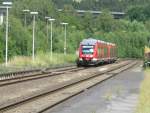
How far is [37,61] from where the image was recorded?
66312mm

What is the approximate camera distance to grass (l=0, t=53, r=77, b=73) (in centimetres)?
5638

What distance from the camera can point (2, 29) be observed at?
72.1 metres

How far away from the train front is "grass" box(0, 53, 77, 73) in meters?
3.24

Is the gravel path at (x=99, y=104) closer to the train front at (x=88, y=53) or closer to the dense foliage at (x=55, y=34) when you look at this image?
the dense foliage at (x=55, y=34)

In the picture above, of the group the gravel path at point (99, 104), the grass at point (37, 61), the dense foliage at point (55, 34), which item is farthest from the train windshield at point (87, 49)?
the gravel path at point (99, 104)

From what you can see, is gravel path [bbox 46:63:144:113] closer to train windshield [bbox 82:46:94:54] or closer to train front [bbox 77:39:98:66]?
train front [bbox 77:39:98:66]

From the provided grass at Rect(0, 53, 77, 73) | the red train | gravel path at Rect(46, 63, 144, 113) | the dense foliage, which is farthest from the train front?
gravel path at Rect(46, 63, 144, 113)

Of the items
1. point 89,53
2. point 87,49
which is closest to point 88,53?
point 89,53

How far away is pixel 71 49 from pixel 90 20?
97.9m

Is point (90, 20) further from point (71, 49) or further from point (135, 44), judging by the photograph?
point (71, 49)

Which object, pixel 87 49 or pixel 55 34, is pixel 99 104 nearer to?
pixel 87 49

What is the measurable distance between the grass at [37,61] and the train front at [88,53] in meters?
3.24

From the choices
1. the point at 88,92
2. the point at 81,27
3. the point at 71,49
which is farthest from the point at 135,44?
the point at 88,92

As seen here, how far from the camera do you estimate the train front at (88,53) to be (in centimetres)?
6669
